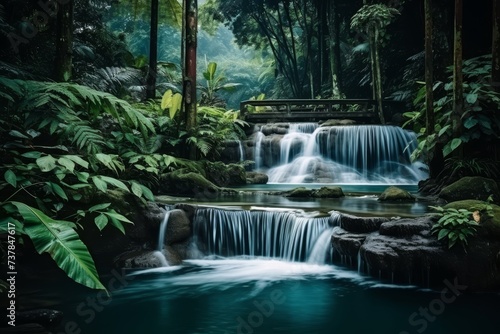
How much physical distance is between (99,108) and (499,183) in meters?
7.25

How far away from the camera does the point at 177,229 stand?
730 cm

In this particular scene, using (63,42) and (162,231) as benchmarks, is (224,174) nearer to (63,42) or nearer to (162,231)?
(162,231)

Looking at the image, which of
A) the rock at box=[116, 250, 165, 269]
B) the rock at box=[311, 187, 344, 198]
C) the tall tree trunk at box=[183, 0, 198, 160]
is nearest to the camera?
the rock at box=[116, 250, 165, 269]

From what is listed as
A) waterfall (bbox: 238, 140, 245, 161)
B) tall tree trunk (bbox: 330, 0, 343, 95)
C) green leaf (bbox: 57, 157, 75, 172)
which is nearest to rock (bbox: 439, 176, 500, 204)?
green leaf (bbox: 57, 157, 75, 172)

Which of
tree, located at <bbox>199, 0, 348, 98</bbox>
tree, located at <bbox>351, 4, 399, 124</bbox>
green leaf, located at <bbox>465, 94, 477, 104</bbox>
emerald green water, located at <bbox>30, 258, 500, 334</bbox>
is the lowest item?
emerald green water, located at <bbox>30, 258, 500, 334</bbox>

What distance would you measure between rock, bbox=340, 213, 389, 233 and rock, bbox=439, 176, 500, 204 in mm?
2776

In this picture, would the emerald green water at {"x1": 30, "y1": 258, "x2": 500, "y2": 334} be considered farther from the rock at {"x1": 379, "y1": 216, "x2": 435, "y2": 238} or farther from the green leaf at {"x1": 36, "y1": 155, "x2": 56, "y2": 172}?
the green leaf at {"x1": 36, "y1": 155, "x2": 56, "y2": 172}

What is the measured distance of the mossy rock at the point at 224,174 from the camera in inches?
480

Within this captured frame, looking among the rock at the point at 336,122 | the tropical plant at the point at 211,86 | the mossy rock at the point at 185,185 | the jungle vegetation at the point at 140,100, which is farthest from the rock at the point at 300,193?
the tropical plant at the point at 211,86

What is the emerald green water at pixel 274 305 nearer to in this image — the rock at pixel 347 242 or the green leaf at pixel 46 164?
the rock at pixel 347 242

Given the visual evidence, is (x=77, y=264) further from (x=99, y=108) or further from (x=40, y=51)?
(x=40, y=51)

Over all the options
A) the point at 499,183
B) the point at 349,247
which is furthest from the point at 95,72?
the point at 499,183

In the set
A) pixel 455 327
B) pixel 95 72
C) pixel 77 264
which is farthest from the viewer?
pixel 95 72

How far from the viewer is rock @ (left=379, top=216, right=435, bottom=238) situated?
579cm
